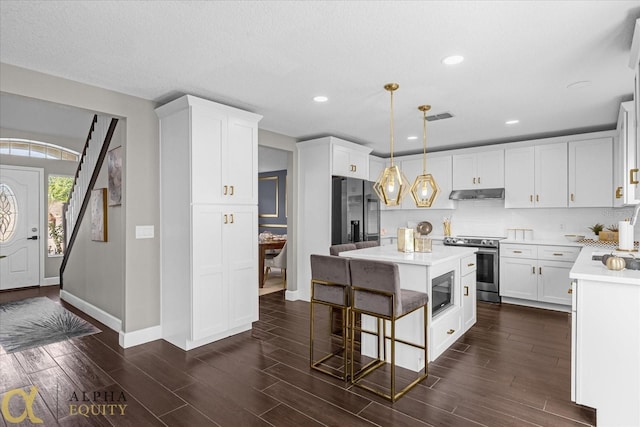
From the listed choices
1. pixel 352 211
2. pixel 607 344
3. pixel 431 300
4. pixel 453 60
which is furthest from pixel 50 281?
pixel 607 344

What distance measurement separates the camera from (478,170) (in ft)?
18.4

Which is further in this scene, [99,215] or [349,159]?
[349,159]

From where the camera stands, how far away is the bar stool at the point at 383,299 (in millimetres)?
2402

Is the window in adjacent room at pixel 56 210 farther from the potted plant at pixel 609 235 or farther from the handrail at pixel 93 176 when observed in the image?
the potted plant at pixel 609 235

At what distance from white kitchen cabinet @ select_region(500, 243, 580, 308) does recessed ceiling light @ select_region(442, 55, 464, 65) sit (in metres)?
3.30

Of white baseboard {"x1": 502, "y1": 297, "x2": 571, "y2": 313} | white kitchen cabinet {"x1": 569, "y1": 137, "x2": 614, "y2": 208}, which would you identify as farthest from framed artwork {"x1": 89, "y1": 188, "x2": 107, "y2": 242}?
white kitchen cabinet {"x1": 569, "y1": 137, "x2": 614, "y2": 208}

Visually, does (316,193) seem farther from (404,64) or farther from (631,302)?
(631,302)

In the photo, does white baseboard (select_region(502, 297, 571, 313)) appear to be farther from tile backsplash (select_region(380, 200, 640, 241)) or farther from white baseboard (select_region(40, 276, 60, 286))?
white baseboard (select_region(40, 276, 60, 286))

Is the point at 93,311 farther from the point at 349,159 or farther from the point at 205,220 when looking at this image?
the point at 349,159

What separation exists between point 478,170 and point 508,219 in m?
0.94

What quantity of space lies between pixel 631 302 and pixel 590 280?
0.22 m

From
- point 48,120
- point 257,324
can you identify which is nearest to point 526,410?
point 257,324

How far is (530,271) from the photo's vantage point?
482 cm


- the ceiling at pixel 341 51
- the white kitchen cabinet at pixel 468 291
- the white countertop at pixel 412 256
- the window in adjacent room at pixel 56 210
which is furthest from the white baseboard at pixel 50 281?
the white kitchen cabinet at pixel 468 291
